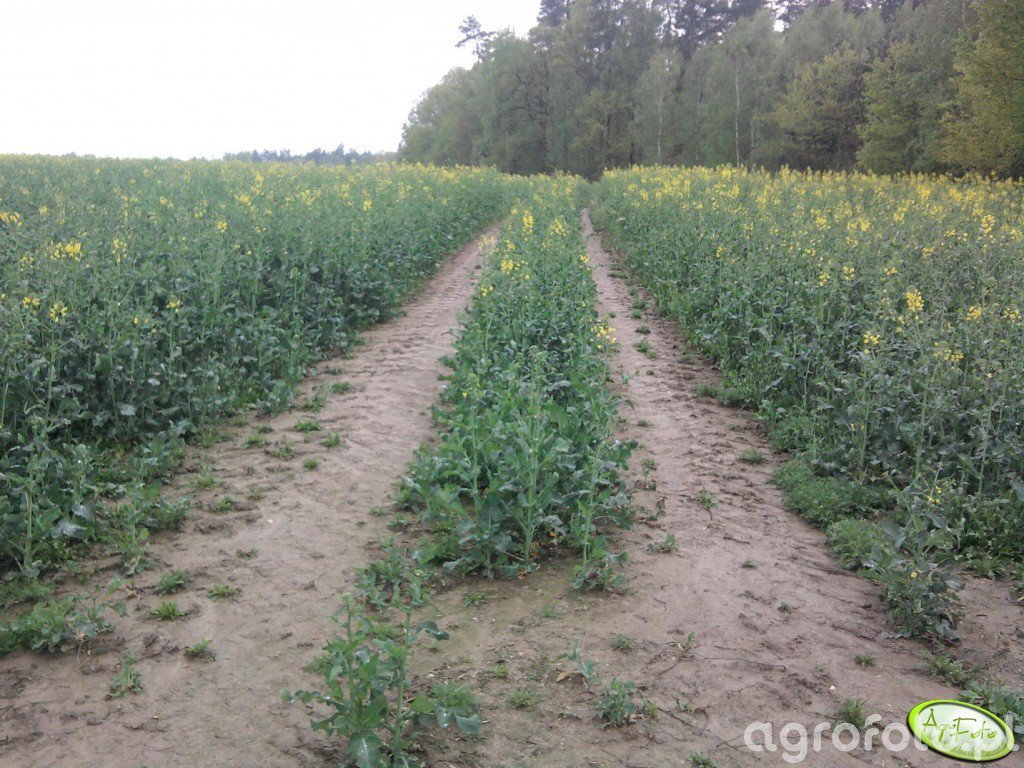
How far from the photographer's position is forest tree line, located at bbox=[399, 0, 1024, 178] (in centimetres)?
2258

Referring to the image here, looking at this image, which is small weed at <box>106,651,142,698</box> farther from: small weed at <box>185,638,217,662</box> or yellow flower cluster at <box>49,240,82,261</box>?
yellow flower cluster at <box>49,240,82,261</box>

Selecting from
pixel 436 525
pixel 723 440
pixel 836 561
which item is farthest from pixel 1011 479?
pixel 436 525

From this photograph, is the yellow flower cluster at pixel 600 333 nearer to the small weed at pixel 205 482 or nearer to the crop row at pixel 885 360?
the crop row at pixel 885 360

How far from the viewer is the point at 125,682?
4.00 m

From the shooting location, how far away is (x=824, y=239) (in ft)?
36.6

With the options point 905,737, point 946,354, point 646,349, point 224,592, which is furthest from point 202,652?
point 646,349

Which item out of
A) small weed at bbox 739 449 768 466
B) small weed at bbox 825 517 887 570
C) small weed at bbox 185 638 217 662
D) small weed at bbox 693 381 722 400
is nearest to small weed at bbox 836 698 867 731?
small weed at bbox 825 517 887 570

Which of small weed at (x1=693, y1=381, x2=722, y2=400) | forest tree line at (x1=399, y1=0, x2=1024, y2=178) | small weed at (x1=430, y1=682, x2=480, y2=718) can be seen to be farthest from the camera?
forest tree line at (x1=399, y1=0, x2=1024, y2=178)

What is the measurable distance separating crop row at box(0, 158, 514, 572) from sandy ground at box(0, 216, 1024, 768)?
2.39 ft

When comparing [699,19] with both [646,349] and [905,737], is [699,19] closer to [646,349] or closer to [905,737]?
[646,349]

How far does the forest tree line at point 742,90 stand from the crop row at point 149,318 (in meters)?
17.5

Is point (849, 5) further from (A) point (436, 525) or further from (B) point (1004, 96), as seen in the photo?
(A) point (436, 525)

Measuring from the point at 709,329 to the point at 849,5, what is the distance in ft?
171

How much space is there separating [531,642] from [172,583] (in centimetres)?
227
